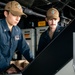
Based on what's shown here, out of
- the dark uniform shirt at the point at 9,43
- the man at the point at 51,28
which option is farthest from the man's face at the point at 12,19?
the man at the point at 51,28

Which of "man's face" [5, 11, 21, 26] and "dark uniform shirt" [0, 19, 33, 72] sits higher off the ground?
"man's face" [5, 11, 21, 26]

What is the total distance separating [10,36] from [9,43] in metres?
0.08

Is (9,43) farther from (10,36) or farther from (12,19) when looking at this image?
(12,19)

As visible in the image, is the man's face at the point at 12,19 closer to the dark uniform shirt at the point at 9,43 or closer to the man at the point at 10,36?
the man at the point at 10,36

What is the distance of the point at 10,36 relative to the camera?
2.10 metres

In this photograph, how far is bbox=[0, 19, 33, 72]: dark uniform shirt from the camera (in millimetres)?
1999

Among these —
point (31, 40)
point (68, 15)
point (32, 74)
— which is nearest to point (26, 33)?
point (31, 40)

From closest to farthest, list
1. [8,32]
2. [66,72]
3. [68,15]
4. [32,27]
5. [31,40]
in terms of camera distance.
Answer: [66,72] < [8,32] < [31,40] < [32,27] < [68,15]

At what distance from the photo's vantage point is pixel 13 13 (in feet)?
6.29

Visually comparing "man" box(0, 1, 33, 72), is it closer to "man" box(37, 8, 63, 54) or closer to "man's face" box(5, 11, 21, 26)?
"man's face" box(5, 11, 21, 26)

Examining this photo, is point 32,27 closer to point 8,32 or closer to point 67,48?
point 8,32

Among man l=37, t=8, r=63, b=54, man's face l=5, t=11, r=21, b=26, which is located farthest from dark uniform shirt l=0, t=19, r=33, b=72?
man l=37, t=8, r=63, b=54

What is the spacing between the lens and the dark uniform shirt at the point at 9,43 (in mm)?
1999

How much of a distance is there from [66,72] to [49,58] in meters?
0.10
